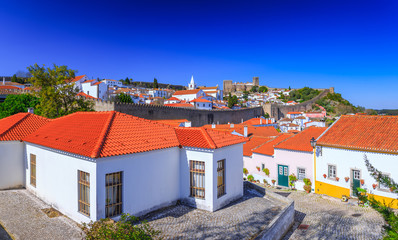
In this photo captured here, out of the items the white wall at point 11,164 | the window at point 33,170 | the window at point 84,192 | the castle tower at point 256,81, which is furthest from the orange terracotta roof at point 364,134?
the castle tower at point 256,81

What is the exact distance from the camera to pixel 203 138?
1012cm

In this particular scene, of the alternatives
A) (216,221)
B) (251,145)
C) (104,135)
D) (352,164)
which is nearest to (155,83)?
(251,145)

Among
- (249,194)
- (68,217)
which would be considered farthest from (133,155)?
(249,194)

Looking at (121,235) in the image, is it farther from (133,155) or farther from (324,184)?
(324,184)

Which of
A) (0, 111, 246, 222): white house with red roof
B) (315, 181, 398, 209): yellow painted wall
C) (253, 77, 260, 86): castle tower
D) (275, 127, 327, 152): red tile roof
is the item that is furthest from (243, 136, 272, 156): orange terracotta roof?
(253, 77, 260, 86): castle tower

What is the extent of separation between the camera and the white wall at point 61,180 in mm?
7727

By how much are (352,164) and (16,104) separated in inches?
1291

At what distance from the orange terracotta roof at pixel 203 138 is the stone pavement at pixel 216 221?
7.97 feet

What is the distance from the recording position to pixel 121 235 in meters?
4.38

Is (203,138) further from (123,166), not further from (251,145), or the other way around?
(251,145)

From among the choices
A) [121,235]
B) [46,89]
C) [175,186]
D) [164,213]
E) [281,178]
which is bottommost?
[281,178]

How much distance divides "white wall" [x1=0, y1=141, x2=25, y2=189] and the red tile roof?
50.3 feet

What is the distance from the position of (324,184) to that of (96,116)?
543 inches

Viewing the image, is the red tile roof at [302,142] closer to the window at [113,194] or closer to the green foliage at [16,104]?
the window at [113,194]
